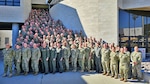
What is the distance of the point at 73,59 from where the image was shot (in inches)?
476

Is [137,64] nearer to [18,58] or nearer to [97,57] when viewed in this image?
[97,57]

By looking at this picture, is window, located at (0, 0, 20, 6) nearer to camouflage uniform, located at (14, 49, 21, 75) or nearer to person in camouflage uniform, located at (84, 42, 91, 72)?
camouflage uniform, located at (14, 49, 21, 75)

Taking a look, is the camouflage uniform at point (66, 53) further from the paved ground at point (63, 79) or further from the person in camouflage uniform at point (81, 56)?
the paved ground at point (63, 79)

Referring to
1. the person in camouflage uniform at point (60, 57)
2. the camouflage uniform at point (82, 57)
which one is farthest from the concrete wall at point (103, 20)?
the person in camouflage uniform at point (60, 57)

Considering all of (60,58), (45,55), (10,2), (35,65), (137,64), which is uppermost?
(10,2)

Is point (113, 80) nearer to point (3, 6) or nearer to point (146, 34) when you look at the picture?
point (146, 34)

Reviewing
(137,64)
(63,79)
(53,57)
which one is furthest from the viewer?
(53,57)

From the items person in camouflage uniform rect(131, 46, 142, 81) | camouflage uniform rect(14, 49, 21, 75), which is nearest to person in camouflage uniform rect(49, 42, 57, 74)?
camouflage uniform rect(14, 49, 21, 75)

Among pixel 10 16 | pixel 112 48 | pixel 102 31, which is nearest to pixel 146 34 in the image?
pixel 102 31

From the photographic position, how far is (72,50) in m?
12.1

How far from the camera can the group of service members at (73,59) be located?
32.6 ft

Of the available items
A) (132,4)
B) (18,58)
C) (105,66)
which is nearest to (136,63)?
(105,66)

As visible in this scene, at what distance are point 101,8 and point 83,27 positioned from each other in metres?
2.29

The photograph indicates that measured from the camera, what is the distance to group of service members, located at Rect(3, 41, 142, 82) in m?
9.93
